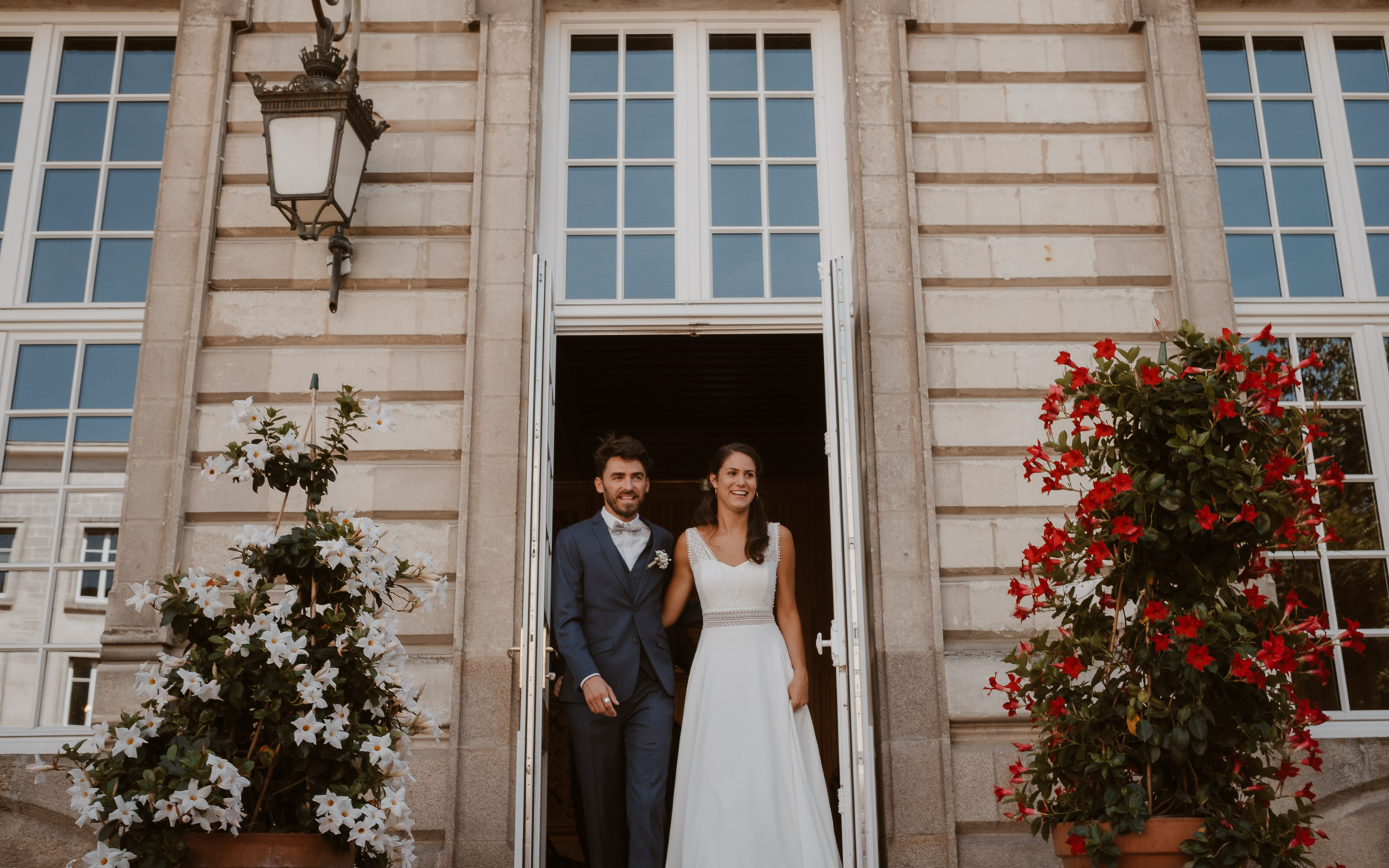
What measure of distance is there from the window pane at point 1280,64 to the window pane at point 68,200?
6224 millimetres

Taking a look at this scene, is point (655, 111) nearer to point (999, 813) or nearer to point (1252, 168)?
point (1252, 168)

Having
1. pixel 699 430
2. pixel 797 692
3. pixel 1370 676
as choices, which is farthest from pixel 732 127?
pixel 699 430

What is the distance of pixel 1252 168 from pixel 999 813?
3.67 meters

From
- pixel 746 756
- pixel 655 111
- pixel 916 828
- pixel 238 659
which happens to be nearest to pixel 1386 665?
pixel 916 828

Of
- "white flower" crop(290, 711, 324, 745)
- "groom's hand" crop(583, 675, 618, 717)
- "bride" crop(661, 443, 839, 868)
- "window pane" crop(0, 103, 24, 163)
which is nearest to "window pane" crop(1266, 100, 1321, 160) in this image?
"bride" crop(661, 443, 839, 868)

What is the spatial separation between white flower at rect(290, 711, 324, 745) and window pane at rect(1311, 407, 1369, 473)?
490 cm

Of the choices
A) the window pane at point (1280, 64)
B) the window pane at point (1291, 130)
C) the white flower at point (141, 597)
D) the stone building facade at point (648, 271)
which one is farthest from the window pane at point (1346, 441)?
the white flower at point (141, 597)

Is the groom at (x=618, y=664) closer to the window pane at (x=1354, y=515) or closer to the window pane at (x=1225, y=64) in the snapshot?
the window pane at (x=1354, y=515)

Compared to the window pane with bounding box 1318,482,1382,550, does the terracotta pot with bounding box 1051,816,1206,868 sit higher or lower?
lower

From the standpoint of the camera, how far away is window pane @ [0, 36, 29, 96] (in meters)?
6.44

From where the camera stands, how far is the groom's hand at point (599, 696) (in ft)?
16.4

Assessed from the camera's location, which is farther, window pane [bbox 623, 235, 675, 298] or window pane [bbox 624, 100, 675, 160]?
window pane [bbox 624, 100, 675, 160]

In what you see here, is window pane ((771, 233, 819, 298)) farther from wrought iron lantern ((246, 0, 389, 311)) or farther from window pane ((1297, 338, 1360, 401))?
window pane ((1297, 338, 1360, 401))

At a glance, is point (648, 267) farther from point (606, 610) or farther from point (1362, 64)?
point (1362, 64)
